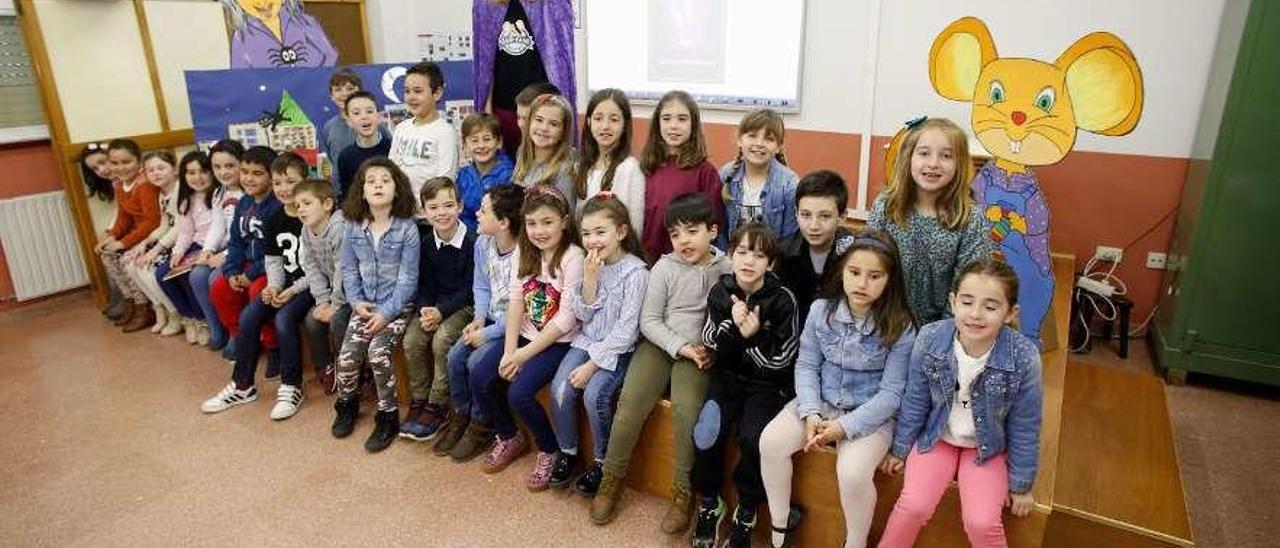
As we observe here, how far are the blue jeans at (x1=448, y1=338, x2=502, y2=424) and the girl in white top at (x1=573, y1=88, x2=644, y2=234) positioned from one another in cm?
61

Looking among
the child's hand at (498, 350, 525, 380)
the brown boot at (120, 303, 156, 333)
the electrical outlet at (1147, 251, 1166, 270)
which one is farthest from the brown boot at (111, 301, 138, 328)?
the electrical outlet at (1147, 251, 1166, 270)

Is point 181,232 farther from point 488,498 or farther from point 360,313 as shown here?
point 488,498

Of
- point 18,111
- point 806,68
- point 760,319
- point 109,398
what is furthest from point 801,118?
point 18,111

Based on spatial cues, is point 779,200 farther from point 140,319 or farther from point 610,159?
point 140,319

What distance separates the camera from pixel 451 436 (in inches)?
99.7

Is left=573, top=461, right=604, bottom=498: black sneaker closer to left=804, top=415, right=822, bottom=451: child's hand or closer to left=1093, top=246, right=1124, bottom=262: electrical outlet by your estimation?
left=804, top=415, right=822, bottom=451: child's hand

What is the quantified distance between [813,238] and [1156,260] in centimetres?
225

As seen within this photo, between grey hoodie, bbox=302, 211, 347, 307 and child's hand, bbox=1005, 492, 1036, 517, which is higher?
grey hoodie, bbox=302, 211, 347, 307

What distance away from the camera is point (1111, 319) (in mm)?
3357

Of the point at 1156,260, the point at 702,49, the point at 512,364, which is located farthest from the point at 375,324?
the point at 1156,260

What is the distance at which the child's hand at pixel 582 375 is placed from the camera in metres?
2.20

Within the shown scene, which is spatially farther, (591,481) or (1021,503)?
(591,481)

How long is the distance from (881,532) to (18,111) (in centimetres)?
451

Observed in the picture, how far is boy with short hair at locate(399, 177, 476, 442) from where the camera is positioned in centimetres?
257
